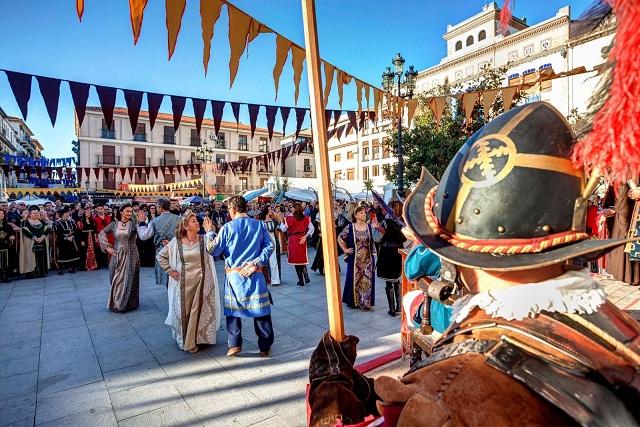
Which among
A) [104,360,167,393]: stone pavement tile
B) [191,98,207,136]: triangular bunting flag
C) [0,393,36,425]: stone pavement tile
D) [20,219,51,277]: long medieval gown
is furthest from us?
[20,219,51,277]: long medieval gown

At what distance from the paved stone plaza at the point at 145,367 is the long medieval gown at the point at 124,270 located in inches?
9.5

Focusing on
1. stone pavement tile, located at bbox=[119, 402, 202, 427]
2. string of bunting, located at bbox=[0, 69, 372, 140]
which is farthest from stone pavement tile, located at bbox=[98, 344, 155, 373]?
string of bunting, located at bbox=[0, 69, 372, 140]

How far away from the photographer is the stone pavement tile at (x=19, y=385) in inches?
139

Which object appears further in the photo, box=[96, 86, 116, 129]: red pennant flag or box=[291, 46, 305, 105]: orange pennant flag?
box=[96, 86, 116, 129]: red pennant flag

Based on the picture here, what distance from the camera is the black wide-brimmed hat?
0.98 metres

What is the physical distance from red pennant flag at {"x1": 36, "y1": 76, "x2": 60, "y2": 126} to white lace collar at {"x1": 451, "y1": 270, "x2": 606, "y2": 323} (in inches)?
201

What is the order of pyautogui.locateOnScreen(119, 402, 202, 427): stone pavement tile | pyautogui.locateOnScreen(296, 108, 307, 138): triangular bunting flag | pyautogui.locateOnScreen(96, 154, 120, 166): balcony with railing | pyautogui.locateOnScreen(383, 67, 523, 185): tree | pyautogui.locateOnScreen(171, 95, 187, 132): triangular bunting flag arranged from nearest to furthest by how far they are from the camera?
1. pyautogui.locateOnScreen(119, 402, 202, 427): stone pavement tile
2. pyautogui.locateOnScreen(171, 95, 187, 132): triangular bunting flag
3. pyautogui.locateOnScreen(296, 108, 307, 138): triangular bunting flag
4. pyautogui.locateOnScreen(383, 67, 523, 185): tree
5. pyautogui.locateOnScreen(96, 154, 120, 166): balcony with railing

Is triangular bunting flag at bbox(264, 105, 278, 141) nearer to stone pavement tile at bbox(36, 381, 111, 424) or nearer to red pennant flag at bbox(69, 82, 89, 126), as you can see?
red pennant flag at bbox(69, 82, 89, 126)

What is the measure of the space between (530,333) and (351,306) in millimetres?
5638

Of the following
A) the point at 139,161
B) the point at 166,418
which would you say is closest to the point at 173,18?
the point at 166,418

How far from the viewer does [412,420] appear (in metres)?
0.77

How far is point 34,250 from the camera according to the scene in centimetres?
929

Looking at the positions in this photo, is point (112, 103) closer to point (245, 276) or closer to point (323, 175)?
point (245, 276)

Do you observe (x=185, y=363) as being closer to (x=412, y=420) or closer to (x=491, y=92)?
(x=412, y=420)
